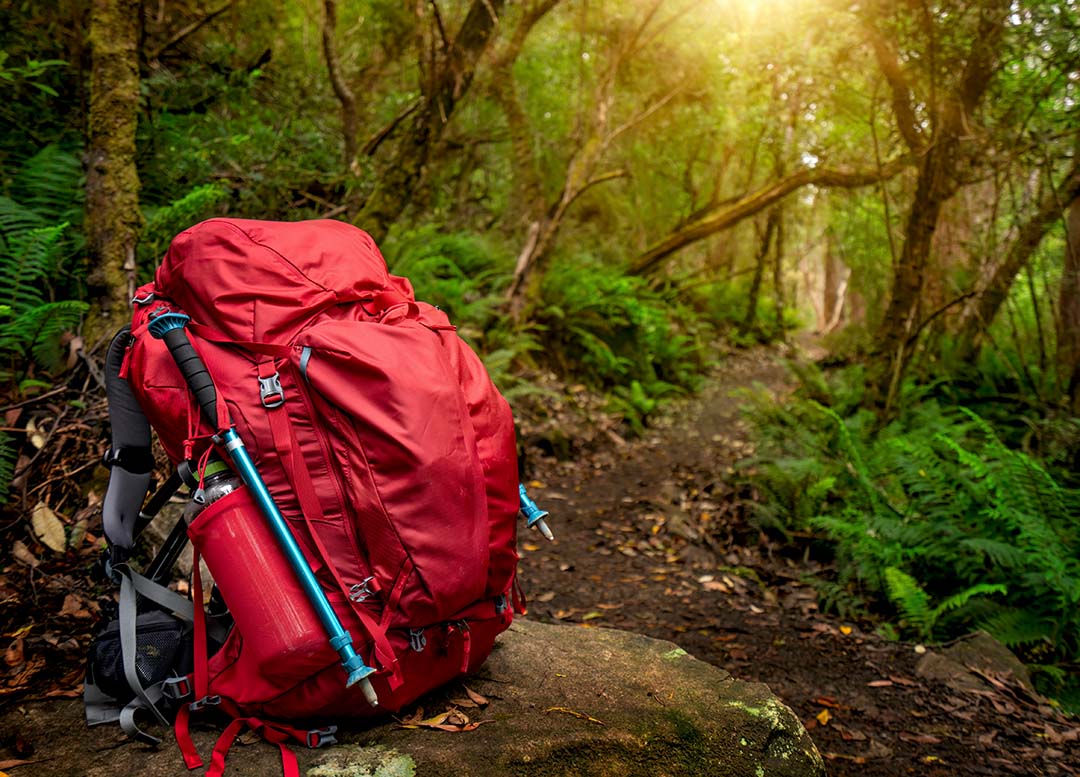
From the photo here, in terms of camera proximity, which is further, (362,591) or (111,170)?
(111,170)

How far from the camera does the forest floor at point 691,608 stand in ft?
9.99

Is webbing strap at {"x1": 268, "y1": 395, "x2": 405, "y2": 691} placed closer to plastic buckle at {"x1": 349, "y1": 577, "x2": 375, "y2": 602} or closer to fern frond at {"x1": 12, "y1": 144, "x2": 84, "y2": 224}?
plastic buckle at {"x1": 349, "y1": 577, "x2": 375, "y2": 602}

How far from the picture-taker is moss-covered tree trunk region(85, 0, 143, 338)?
4.02 meters

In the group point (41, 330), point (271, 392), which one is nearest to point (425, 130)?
point (41, 330)

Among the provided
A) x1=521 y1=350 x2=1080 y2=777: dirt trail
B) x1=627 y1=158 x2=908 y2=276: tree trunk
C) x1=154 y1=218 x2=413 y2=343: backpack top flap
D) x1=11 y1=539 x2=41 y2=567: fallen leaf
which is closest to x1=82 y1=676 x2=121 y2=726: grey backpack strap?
x1=154 y1=218 x2=413 y2=343: backpack top flap

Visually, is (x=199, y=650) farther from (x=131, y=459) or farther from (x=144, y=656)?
(x=131, y=459)

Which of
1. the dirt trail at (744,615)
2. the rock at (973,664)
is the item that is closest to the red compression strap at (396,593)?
the dirt trail at (744,615)

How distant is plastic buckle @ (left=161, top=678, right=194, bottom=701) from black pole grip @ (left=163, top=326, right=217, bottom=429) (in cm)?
81

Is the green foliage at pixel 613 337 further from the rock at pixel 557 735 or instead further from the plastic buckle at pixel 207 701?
the plastic buckle at pixel 207 701

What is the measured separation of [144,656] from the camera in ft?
7.08

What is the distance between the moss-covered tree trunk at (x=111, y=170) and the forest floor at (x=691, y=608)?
602mm

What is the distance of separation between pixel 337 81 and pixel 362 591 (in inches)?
273

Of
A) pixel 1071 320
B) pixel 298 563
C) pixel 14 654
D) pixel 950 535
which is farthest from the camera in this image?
pixel 1071 320

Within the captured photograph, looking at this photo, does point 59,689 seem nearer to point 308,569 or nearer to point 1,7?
point 308,569
